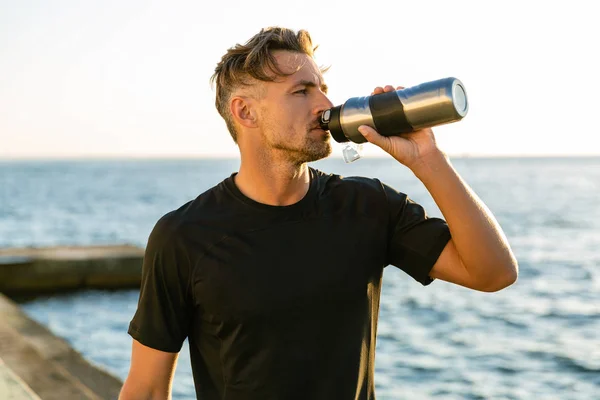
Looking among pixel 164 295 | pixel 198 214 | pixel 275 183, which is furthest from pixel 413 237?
pixel 164 295

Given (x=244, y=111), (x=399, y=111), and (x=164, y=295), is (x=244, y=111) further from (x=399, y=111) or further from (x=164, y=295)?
(x=164, y=295)

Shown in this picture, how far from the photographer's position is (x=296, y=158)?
119 inches

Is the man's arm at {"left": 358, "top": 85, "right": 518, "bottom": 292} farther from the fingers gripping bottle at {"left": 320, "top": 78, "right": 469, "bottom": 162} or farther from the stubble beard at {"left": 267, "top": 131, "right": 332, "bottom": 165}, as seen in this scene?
the stubble beard at {"left": 267, "top": 131, "right": 332, "bottom": 165}

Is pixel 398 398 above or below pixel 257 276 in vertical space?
below

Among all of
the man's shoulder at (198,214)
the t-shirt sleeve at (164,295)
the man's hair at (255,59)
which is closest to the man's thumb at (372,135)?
the man's hair at (255,59)

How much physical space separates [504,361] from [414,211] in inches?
444

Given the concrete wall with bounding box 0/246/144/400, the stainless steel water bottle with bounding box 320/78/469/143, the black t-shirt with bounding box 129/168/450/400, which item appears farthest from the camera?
the concrete wall with bounding box 0/246/144/400

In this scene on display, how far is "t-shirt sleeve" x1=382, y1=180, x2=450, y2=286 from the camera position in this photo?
3.05m

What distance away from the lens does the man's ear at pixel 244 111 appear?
3.14 m

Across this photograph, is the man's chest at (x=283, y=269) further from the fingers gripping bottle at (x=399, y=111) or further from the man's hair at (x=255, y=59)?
the man's hair at (x=255, y=59)

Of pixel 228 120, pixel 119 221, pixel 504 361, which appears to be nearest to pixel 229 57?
pixel 228 120

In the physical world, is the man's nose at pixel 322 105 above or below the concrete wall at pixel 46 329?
above

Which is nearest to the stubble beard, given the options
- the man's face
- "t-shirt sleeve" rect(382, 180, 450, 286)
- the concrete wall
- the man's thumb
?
the man's face

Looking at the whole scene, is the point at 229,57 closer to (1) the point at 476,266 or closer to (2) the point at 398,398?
(1) the point at 476,266
